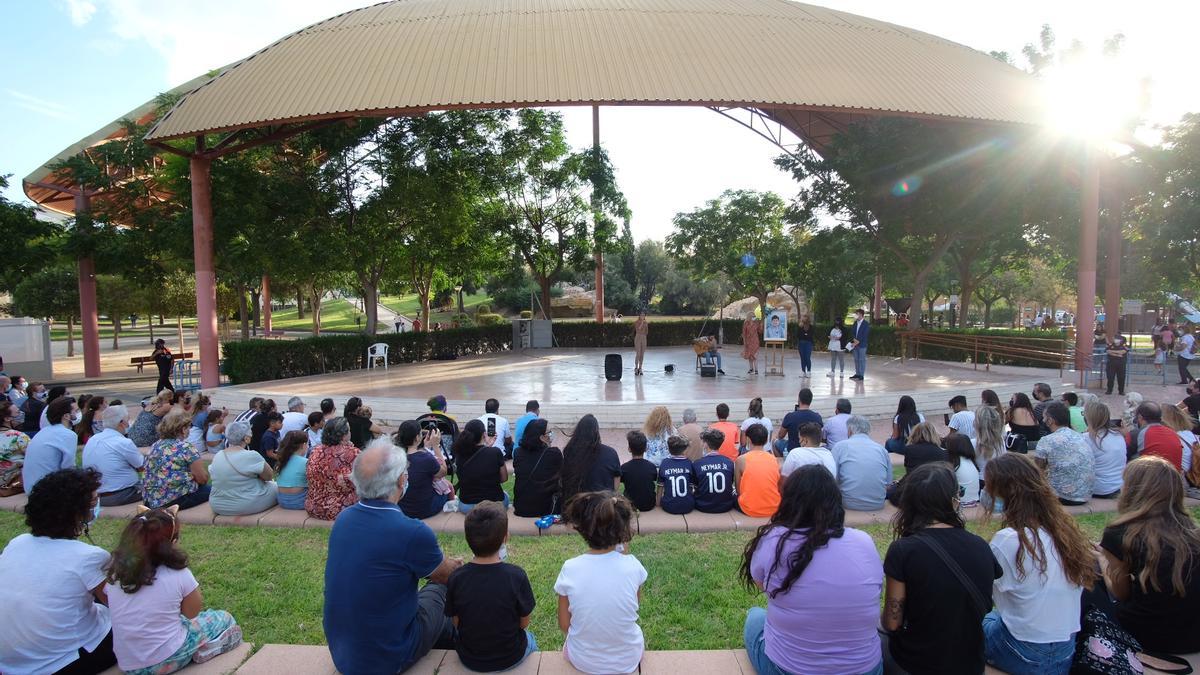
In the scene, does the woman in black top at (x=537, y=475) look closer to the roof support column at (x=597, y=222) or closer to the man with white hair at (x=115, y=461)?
the man with white hair at (x=115, y=461)

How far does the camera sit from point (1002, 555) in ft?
10.9

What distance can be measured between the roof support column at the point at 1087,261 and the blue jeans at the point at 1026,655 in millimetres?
17343

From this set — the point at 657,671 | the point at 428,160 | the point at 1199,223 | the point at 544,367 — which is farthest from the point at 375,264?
the point at 1199,223

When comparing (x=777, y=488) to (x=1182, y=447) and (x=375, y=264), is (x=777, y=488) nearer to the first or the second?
(x=1182, y=447)

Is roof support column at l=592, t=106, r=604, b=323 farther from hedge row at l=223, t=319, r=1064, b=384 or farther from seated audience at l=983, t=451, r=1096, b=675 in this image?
seated audience at l=983, t=451, r=1096, b=675

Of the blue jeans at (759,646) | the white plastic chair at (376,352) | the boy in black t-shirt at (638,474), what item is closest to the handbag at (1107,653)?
the blue jeans at (759,646)

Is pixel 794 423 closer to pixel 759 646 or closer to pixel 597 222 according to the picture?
pixel 759 646

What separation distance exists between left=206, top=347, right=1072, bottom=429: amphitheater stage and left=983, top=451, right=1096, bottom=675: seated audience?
922 centimetres

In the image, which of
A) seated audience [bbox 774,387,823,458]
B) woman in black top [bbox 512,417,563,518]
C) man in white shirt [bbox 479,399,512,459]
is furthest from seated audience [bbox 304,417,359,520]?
seated audience [bbox 774,387,823,458]

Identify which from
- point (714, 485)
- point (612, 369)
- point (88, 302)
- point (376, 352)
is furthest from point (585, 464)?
point (88, 302)

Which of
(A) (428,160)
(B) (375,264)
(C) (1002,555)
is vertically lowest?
(C) (1002,555)

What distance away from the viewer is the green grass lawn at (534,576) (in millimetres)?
4426

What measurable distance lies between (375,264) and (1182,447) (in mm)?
20197

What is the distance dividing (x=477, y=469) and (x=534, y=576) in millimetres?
1311
